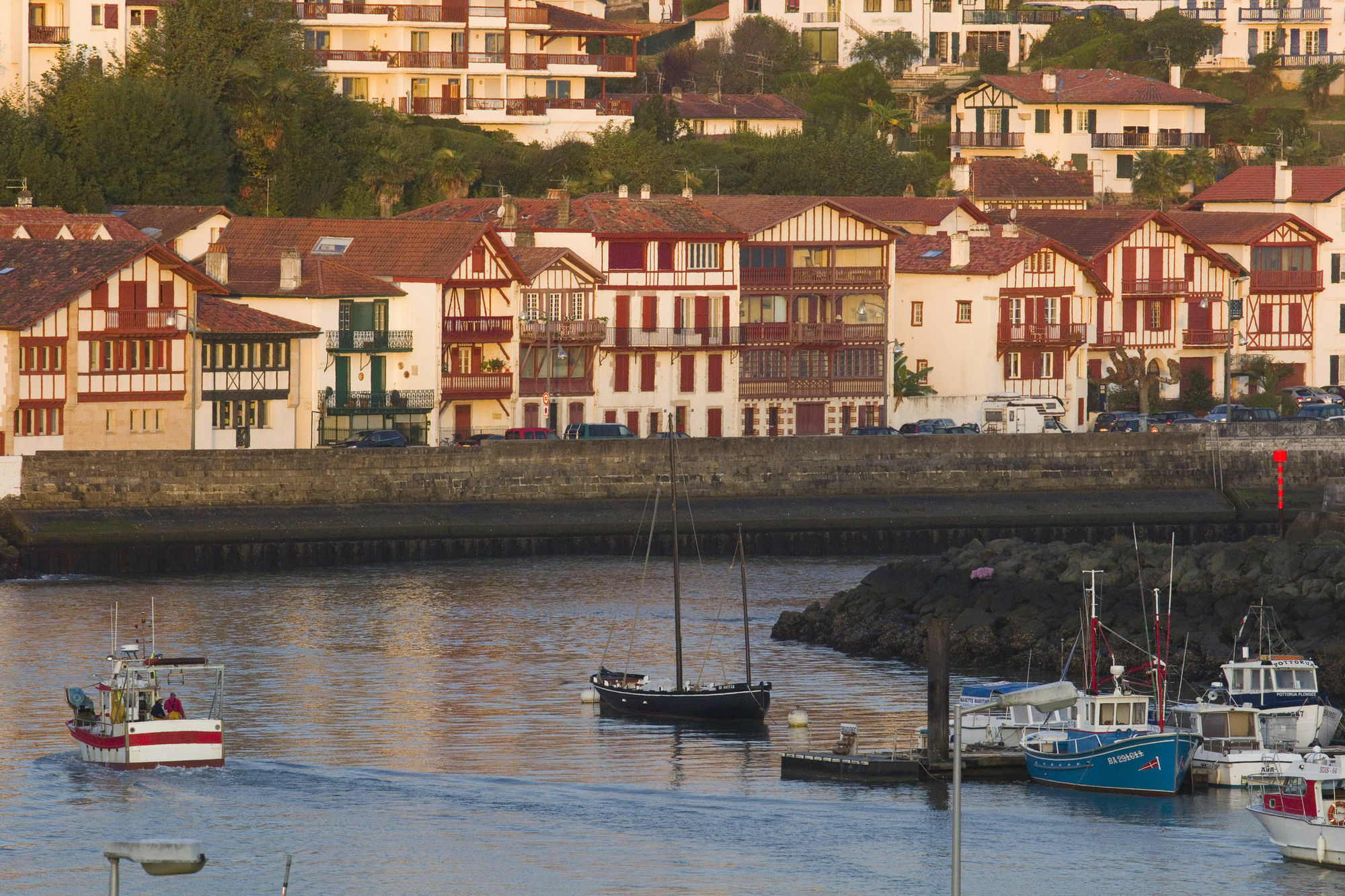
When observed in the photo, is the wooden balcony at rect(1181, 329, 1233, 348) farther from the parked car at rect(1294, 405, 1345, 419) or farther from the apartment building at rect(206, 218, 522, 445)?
the apartment building at rect(206, 218, 522, 445)

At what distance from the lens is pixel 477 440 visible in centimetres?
8538

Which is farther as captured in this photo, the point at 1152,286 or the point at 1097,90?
the point at 1097,90

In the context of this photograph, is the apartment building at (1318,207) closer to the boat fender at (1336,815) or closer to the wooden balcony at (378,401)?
the wooden balcony at (378,401)

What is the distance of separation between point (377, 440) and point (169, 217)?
14336mm

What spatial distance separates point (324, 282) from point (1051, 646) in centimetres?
3590

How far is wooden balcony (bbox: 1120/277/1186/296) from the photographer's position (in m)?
104

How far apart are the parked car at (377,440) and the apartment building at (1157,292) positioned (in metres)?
31.4

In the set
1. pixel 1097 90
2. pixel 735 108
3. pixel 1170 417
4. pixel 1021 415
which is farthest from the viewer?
pixel 1097 90

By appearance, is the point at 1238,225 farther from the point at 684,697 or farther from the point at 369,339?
the point at 684,697

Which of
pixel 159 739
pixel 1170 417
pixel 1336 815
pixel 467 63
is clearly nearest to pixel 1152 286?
pixel 1170 417

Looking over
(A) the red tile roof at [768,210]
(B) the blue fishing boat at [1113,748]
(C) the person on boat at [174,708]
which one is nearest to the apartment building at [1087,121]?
(A) the red tile roof at [768,210]

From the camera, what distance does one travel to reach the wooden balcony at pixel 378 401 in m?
84.9

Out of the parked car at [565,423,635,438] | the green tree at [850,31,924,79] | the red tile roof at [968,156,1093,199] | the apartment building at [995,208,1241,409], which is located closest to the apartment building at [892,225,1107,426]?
the apartment building at [995,208,1241,409]

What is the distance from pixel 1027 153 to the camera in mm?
133625
